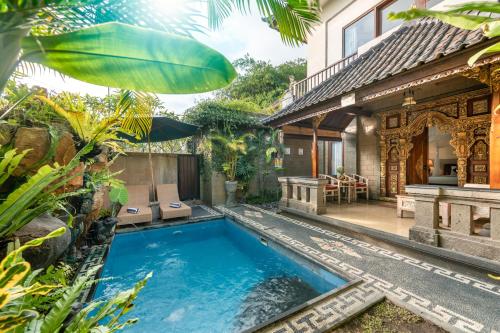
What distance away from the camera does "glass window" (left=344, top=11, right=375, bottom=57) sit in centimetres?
860

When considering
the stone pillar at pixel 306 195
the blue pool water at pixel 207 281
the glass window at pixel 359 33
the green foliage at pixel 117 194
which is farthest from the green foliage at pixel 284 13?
the glass window at pixel 359 33

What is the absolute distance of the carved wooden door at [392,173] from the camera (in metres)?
7.80

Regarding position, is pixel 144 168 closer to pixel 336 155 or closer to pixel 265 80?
pixel 336 155

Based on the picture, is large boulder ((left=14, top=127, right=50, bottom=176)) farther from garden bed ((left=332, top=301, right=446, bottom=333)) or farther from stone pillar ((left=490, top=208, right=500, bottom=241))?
stone pillar ((left=490, top=208, right=500, bottom=241))

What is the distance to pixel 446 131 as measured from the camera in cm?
644

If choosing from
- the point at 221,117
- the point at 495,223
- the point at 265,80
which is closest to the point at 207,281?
the point at 495,223

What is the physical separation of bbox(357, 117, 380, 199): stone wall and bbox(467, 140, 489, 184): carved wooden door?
268cm

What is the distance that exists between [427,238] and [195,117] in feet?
26.4

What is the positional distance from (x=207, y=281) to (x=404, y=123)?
8.19 metres

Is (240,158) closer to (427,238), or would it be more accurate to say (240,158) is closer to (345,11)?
(427,238)

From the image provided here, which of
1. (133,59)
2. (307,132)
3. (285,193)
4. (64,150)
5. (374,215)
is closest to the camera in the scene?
(133,59)

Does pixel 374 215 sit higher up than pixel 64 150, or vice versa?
pixel 64 150

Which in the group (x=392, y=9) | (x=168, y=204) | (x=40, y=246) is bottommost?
(x=168, y=204)

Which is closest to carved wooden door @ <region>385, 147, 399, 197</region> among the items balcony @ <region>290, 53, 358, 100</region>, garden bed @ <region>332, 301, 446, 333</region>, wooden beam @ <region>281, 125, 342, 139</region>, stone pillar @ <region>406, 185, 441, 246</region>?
wooden beam @ <region>281, 125, 342, 139</region>
